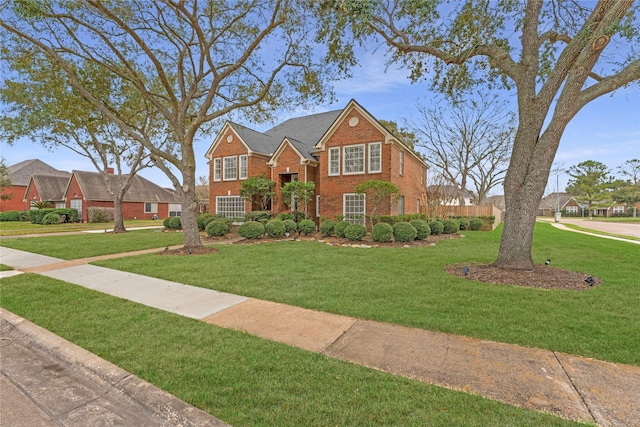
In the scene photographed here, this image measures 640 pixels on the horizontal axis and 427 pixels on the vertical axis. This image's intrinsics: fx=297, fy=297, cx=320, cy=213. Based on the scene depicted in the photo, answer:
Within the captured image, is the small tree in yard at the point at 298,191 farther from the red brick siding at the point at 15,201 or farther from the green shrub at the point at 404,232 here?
the red brick siding at the point at 15,201

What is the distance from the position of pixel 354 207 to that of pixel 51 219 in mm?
30000

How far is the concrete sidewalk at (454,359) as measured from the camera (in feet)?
8.67

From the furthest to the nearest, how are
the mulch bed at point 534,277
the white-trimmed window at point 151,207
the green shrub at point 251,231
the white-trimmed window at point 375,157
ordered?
the white-trimmed window at point 151,207
the white-trimmed window at point 375,157
the green shrub at point 251,231
the mulch bed at point 534,277

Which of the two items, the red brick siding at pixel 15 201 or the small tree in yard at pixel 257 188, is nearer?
the small tree in yard at pixel 257 188

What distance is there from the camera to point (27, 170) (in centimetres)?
4197

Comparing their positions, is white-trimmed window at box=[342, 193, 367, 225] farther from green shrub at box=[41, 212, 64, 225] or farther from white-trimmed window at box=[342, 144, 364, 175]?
green shrub at box=[41, 212, 64, 225]

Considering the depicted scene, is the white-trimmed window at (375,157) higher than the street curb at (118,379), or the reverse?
the white-trimmed window at (375,157)

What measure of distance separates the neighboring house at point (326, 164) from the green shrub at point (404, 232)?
3503 millimetres

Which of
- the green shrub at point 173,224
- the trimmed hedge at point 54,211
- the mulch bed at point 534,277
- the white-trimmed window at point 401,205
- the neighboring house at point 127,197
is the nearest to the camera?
the mulch bed at point 534,277

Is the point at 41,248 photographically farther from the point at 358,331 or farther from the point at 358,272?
the point at 358,331

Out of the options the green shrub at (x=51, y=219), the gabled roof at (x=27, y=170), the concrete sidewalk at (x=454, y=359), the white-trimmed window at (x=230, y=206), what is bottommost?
the concrete sidewalk at (x=454, y=359)

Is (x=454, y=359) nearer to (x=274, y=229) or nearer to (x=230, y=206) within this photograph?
(x=274, y=229)

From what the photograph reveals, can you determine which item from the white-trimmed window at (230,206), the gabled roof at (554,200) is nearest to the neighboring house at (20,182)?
the white-trimmed window at (230,206)

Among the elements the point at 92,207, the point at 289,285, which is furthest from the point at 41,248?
the point at 92,207
